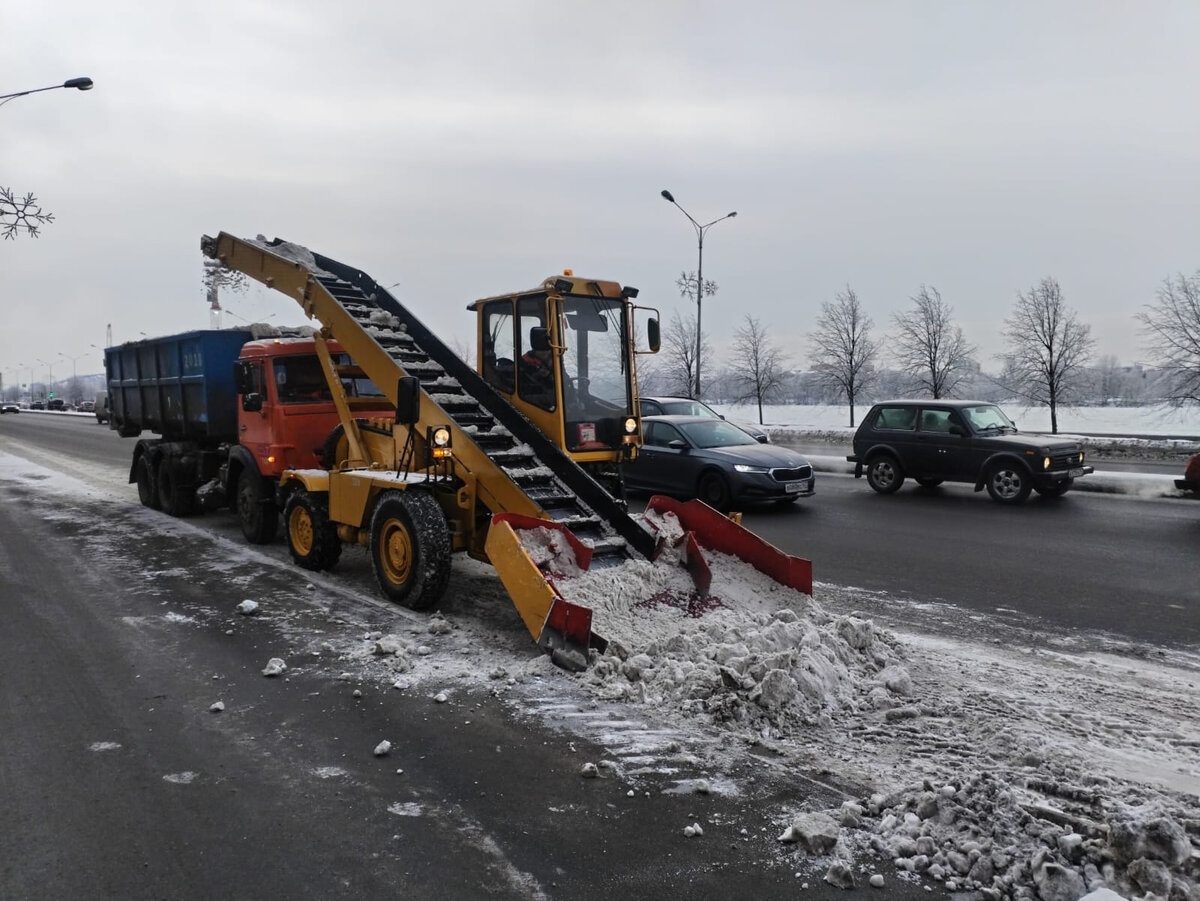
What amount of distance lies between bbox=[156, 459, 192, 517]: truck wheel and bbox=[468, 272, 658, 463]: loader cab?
22.7ft

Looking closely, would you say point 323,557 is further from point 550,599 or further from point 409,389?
point 550,599

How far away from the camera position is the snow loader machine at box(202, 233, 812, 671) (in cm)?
661

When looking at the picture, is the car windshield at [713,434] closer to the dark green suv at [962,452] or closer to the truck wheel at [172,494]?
the dark green suv at [962,452]

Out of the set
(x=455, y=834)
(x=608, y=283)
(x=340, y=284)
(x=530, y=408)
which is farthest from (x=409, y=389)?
(x=455, y=834)

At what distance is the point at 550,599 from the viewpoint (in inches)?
227

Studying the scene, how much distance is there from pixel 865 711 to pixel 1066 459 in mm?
11347

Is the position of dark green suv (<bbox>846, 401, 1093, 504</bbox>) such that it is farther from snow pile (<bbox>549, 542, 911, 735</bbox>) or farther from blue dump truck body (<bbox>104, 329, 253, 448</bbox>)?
blue dump truck body (<bbox>104, 329, 253, 448</bbox>)

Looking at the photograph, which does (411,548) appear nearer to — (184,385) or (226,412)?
(226,412)

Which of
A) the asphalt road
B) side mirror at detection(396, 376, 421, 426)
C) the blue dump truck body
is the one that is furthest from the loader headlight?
the blue dump truck body

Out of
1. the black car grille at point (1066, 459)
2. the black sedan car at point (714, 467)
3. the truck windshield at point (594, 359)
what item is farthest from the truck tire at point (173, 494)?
the black car grille at point (1066, 459)

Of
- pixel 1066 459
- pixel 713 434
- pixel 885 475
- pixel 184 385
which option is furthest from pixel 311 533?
pixel 1066 459

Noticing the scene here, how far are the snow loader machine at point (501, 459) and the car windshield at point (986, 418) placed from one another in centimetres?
887

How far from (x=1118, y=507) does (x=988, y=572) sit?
614 centimetres

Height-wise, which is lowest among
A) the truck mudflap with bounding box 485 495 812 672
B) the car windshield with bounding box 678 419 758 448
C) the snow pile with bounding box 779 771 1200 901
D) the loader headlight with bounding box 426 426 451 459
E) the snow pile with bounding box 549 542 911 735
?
the snow pile with bounding box 779 771 1200 901
